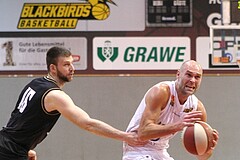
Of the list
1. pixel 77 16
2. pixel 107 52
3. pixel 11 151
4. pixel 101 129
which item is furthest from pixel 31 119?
pixel 77 16

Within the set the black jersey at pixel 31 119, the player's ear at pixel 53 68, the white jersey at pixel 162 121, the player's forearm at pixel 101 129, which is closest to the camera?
the player's forearm at pixel 101 129

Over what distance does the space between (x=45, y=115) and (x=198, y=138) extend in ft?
4.93

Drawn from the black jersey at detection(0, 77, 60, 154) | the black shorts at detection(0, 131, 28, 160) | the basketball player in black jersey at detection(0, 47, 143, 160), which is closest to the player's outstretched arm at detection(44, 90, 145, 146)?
the basketball player in black jersey at detection(0, 47, 143, 160)

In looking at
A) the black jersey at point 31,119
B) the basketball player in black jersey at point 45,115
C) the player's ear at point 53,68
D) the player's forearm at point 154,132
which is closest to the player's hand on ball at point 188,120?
the player's forearm at point 154,132

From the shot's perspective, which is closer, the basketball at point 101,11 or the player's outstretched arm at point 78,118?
the player's outstretched arm at point 78,118

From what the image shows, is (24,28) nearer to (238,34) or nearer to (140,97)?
(140,97)

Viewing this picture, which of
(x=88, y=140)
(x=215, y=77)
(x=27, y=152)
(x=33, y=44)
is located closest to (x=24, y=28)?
(x=33, y=44)

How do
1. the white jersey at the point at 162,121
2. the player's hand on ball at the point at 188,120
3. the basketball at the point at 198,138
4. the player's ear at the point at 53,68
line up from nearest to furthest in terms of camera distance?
1. the player's ear at the point at 53,68
2. the player's hand on ball at the point at 188,120
3. the basketball at the point at 198,138
4. the white jersey at the point at 162,121

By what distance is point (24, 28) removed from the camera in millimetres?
8508

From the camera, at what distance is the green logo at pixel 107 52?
27.7 feet

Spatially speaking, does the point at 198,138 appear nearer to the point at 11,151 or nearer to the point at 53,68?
the point at 53,68

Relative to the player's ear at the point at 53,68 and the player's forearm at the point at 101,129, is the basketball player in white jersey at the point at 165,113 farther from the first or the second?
the player's ear at the point at 53,68

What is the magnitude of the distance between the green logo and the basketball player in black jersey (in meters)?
3.94

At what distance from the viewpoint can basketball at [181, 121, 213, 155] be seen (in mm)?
4824
